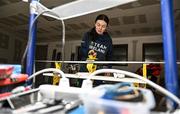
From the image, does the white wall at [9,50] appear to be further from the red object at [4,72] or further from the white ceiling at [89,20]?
the red object at [4,72]

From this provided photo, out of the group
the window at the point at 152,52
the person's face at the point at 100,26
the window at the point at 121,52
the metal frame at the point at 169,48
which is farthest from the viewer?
the window at the point at 121,52

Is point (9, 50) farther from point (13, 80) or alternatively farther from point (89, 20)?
point (13, 80)

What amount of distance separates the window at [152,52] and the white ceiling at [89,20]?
30 cm

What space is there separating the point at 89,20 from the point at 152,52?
162 centimetres

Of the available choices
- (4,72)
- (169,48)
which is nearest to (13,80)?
(4,72)

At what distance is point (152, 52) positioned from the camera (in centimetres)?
409

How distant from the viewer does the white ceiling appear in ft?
8.88

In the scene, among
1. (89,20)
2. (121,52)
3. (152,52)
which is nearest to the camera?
(89,20)

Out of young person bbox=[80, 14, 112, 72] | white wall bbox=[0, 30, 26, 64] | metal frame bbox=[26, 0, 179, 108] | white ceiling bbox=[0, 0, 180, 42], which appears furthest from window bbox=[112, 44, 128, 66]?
Answer: metal frame bbox=[26, 0, 179, 108]

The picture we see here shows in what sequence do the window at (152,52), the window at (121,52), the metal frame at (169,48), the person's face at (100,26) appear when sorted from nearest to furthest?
1. the metal frame at (169,48)
2. the person's face at (100,26)
3. the window at (152,52)
4. the window at (121,52)

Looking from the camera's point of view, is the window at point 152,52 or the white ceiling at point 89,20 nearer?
the white ceiling at point 89,20

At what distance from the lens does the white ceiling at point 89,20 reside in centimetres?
271

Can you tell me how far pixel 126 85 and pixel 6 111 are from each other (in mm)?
322

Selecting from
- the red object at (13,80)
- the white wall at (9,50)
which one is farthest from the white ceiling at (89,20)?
the red object at (13,80)
